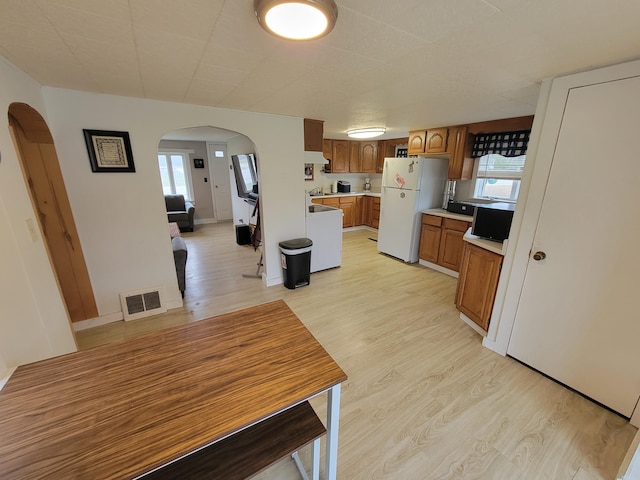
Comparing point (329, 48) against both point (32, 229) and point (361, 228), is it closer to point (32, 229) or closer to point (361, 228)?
point (32, 229)

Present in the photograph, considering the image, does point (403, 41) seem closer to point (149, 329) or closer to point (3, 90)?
point (3, 90)

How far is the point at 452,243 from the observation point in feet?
12.3

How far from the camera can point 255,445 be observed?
102cm

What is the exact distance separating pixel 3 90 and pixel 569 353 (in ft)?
13.2

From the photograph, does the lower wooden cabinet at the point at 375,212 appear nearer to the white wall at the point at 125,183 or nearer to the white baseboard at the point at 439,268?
the white baseboard at the point at 439,268

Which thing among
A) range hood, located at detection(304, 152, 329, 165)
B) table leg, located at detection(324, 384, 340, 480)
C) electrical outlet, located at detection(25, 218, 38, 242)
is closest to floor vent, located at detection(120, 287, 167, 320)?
electrical outlet, located at detection(25, 218, 38, 242)

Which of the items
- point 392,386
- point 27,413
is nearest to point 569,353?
point 392,386

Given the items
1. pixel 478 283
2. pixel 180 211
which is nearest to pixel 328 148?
pixel 180 211

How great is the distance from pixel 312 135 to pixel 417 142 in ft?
6.33

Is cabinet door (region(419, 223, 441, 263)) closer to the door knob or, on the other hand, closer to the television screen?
the door knob

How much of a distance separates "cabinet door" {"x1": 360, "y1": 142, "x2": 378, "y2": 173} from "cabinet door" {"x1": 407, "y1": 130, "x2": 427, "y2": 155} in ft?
5.98

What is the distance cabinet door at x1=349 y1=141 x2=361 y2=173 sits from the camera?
6094mm

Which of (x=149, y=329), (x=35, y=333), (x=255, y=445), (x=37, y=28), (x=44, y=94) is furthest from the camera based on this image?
(x=149, y=329)

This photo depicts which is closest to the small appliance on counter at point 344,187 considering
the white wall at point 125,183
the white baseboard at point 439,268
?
the white baseboard at point 439,268
